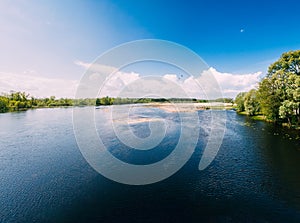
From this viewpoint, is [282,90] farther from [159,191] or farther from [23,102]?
[23,102]

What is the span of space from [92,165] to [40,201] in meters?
6.53

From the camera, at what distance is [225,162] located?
61.8 ft

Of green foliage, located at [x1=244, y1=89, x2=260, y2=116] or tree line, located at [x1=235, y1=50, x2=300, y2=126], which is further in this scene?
green foliage, located at [x1=244, y1=89, x2=260, y2=116]

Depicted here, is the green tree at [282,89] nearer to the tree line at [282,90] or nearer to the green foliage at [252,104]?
the tree line at [282,90]

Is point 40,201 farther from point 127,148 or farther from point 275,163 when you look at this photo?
point 275,163

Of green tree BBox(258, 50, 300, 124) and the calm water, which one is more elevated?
green tree BBox(258, 50, 300, 124)

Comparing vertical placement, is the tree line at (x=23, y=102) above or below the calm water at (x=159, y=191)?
above

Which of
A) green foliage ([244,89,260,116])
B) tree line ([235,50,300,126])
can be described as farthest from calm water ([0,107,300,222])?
green foliage ([244,89,260,116])

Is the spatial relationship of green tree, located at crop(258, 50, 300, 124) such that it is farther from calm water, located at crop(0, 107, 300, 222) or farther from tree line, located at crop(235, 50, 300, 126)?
calm water, located at crop(0, 107, 300, 222)

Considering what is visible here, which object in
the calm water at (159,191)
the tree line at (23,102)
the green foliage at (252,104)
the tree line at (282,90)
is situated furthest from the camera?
the tree line at (23,102)

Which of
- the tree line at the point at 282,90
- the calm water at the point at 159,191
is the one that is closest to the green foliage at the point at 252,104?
the tree line at the point at 282,90

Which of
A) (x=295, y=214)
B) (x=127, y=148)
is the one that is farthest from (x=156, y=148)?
(x=295, y=214)

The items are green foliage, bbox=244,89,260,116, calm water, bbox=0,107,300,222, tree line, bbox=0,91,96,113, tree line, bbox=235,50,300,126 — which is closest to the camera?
calm water, bbox=0,107,300,222

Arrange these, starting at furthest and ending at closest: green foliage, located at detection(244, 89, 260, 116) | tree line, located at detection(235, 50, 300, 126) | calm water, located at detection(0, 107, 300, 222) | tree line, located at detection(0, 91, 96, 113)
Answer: tree line, located at detection(0, 91, 96, 113) → green foliage, located at detection(244, 89, 260, 116) → tree line, located at detection(235, 50, 300, 126) → calm water, located at detection(0, 107, 300, 222)
